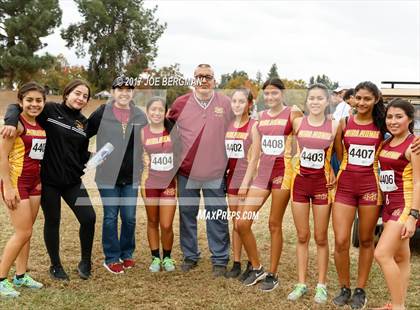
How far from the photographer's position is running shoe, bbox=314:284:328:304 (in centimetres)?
438

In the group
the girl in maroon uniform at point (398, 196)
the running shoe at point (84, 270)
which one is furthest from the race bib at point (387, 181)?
the running shoe at point (84, 270)

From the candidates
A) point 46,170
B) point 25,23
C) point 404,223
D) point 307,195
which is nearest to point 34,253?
point 46,170

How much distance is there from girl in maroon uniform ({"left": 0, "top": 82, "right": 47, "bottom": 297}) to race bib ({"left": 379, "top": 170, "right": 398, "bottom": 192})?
301 cm

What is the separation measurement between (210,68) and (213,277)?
7.19 feet

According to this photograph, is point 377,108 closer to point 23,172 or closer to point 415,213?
point 415,213

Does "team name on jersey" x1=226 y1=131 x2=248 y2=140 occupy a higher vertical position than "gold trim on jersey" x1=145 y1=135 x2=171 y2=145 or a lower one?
higher

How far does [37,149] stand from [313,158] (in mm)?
2495

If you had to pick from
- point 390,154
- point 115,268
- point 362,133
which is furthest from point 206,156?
point 390,154

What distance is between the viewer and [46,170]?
4625 millimetres

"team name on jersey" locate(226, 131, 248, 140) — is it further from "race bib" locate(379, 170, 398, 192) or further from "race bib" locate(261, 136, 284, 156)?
"race bib" locate(379, 170, 398, 192)

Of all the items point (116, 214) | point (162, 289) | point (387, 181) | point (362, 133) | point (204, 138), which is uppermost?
point (362, 133)

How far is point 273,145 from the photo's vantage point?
4.57 meters

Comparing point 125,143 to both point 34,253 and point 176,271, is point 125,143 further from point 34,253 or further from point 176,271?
point 34,253

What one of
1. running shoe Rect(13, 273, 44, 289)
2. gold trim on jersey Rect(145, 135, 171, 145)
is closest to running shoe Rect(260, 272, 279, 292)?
gold trim on jersey Rect(145, 135, 171, 145)
